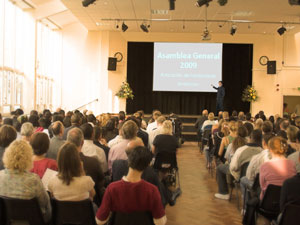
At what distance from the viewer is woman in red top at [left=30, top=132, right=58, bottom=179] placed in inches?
137

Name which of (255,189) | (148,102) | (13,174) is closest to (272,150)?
(255,189)

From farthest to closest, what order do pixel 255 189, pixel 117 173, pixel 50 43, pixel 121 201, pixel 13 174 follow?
pixel 50 43 → pixel 255 189 → pixel 117 173 → pixel 13 174 → pixel 121 201

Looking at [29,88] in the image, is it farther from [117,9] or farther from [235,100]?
[235,100]

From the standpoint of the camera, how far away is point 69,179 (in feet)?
9.74

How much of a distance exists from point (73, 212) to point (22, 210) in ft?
1.35

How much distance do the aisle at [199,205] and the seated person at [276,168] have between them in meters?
1.20

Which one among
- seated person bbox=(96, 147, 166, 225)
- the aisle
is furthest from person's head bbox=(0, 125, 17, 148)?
the aisle

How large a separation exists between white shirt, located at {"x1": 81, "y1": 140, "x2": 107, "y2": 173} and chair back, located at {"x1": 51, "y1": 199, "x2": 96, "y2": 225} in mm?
1503

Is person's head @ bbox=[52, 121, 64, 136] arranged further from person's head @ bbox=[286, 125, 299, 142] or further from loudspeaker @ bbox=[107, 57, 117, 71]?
loudspeaker @ bbox=[107, 57, 117, 71]

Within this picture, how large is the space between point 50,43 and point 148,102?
5.31 metres

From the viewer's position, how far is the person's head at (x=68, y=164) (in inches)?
116

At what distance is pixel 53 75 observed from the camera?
54.7 feet

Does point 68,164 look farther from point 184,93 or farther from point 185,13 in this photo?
point 184,93

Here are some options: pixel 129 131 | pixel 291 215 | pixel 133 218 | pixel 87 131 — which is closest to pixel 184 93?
pixel 129 131
